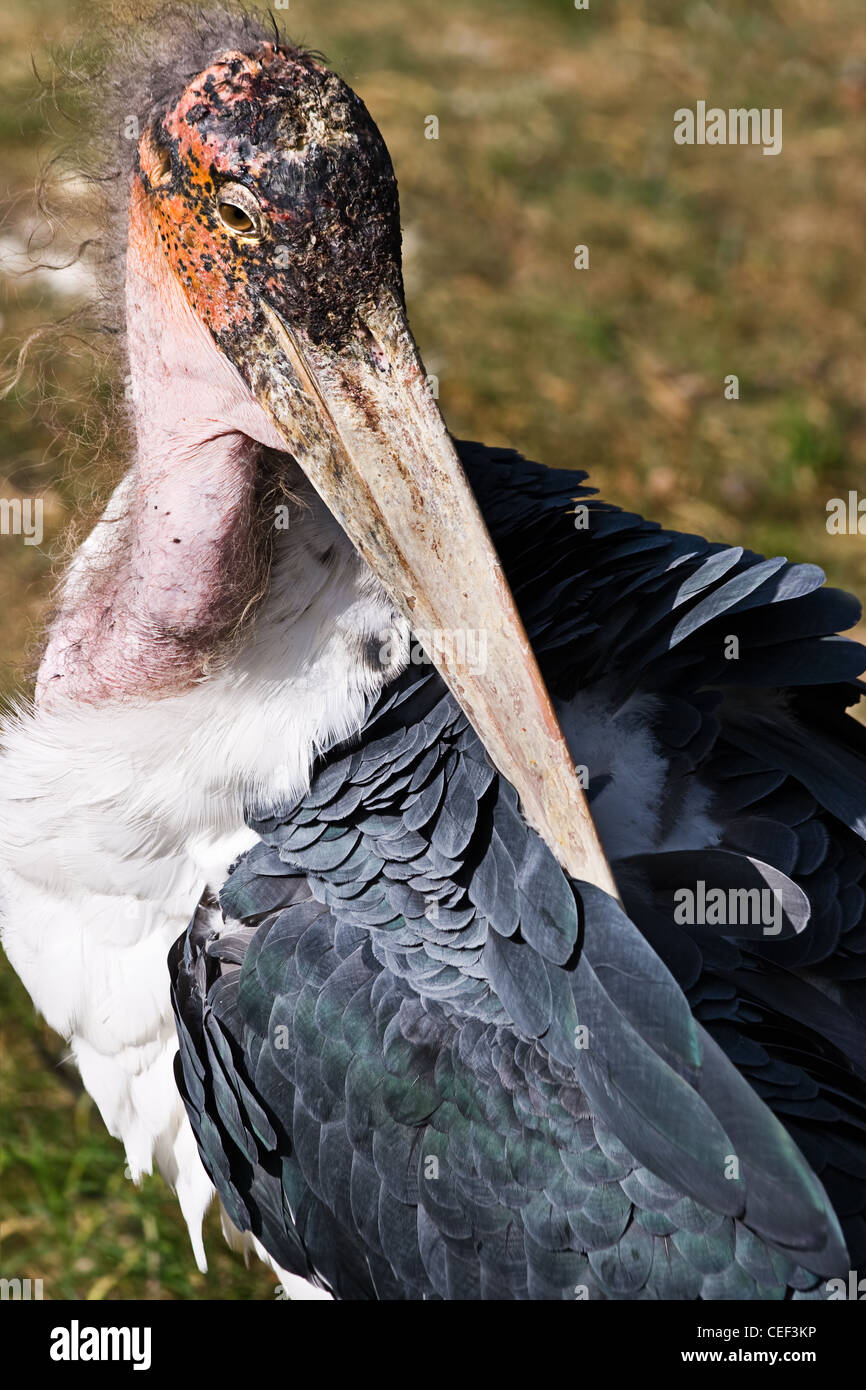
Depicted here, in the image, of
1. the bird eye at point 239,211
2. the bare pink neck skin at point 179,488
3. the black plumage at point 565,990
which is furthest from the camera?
the bare pink neck skin at point 179,488

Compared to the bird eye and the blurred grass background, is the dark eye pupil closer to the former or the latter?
the bird eye

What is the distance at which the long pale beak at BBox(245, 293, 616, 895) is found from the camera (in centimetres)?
283

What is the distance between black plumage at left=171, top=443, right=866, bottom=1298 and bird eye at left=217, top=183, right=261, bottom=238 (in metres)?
0.84

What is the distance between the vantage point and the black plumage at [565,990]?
2.74m

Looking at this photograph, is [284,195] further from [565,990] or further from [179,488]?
[565,990]

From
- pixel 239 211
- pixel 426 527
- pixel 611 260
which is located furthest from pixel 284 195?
pixel 611 260

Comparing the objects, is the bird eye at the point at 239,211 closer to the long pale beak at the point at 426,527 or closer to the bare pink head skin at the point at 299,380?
the bare pink head skin at the point at 299,380

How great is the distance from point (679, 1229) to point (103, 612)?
65.6 inches

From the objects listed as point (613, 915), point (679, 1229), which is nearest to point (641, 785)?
point (613, 915)

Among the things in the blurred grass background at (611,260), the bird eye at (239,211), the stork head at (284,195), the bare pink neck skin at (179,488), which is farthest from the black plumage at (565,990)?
the blurred grass background at (611,260)

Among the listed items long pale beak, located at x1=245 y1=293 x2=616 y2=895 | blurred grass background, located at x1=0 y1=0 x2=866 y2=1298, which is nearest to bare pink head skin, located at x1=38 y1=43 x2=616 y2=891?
long pale beak, located at x1=245 y1=293 x2=616 y2=895

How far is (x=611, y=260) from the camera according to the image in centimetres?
771

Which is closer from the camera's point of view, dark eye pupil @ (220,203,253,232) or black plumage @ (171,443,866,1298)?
black plumage @ (171,443,866,1298)

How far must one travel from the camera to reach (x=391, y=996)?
A: 2998 millimetres
